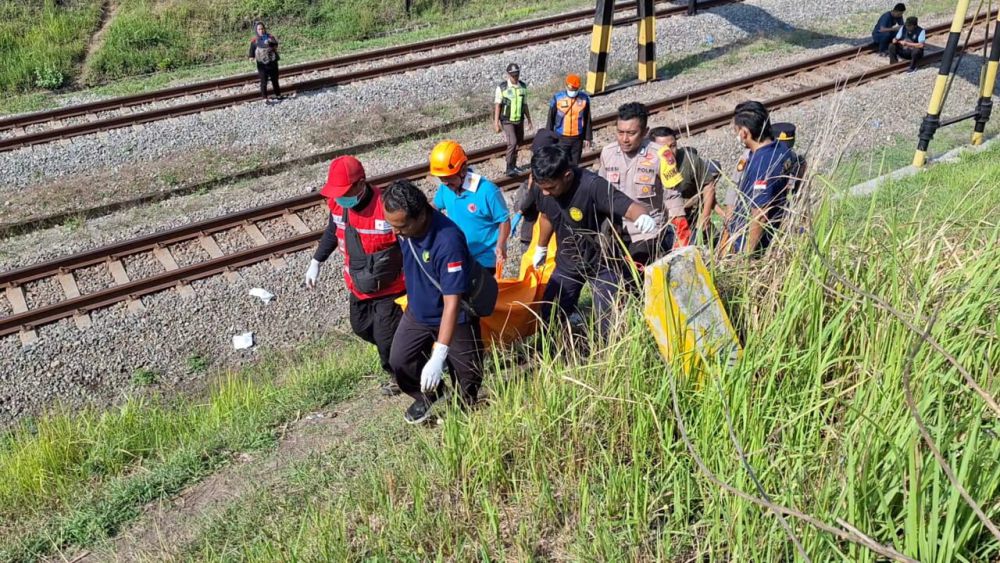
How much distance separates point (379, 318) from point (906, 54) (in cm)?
1424

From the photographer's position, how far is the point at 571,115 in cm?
952

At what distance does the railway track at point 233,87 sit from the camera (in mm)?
12547

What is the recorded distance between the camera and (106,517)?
178 inches

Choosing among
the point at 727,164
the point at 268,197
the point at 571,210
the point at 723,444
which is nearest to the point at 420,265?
the point at 571,210

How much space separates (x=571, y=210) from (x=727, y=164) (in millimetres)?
6993

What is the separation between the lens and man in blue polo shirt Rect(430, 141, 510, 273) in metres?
5.54

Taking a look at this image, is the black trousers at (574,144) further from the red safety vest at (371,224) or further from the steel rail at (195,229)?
the red safety vest at (371,224)

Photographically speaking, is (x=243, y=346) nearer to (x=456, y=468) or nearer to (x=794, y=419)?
(x=456, y=468)

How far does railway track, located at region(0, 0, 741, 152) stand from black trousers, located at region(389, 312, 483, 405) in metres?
9.92

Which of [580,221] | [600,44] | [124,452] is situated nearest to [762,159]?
[580,221]

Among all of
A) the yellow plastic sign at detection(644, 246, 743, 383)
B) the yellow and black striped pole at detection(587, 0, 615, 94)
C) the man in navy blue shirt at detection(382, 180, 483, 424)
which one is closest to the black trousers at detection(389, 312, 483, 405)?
the man in navy blue shirt at detection(382, 180, 483, 424)

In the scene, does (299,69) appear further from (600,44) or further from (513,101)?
(513,101)

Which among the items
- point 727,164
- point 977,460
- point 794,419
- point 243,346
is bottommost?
point 243,346

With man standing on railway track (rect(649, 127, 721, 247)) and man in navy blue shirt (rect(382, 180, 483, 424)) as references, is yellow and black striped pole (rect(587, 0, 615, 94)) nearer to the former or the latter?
man standing on railway track (rect(649, 127, 721, 247))
